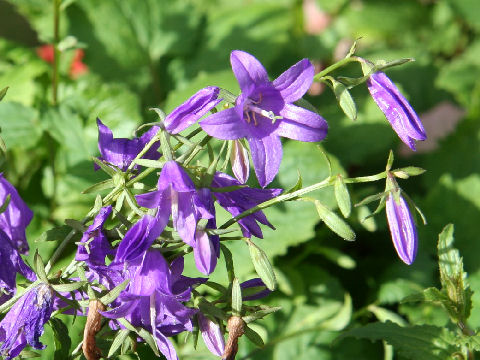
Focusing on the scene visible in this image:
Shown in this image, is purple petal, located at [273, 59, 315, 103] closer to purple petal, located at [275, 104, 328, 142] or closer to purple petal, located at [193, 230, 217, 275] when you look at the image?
purple petal, located at [275, 104, 328, 142]

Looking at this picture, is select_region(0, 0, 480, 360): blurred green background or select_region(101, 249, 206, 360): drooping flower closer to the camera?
select_region(101, 249, 206, 360): drooping flower

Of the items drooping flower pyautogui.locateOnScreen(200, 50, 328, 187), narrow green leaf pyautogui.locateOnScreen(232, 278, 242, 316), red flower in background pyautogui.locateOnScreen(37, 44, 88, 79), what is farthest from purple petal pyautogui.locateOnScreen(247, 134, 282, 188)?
red flower in background pyautogui.locateOnScreen(37, 44, 88, 79)

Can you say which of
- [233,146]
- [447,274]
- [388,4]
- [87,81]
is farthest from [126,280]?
[388,4]

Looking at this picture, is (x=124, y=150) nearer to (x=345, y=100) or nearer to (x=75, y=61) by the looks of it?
(x=345, y=100)

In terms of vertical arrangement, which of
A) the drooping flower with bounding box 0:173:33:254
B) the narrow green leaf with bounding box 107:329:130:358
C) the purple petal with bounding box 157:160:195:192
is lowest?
the narrow green leaf with bounding box 107:329:130:358

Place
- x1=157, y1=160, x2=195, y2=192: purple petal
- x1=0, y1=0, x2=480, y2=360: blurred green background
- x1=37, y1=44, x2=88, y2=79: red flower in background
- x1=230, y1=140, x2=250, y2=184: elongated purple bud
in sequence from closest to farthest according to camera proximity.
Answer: x1=157, y1=160, x2=195, y2=192: purple petal
x1=230, y1=140, x2=250, y2=184: elongated purple bud
x1=0, y1=0, x2=480, y2=360: blurred green background
x1=37, y1=44, x2=88, y2=79: red flower in background

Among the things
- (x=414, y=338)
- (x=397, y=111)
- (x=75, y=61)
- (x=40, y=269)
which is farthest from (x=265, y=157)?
(x=75, y=61)

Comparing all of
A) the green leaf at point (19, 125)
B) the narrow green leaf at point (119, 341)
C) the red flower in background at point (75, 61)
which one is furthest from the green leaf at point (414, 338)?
the red flower in background at point (75, 61)

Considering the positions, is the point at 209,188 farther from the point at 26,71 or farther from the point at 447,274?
the point at 26,71
